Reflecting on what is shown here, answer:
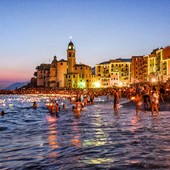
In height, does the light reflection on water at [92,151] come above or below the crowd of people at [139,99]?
below

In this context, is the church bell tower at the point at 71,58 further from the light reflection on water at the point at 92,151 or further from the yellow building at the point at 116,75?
the light reflection on water at the point at 92,151

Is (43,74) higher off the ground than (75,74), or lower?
higher

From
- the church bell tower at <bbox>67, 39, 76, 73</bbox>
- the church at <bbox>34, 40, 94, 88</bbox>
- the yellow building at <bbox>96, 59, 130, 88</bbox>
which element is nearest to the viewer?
the church at <bbox>34, 40, 94, 88</bbox>

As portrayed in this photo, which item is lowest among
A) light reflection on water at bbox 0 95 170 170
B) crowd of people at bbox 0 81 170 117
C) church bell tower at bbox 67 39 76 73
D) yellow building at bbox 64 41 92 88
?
light reflection on water at bbox 0 95 170 170

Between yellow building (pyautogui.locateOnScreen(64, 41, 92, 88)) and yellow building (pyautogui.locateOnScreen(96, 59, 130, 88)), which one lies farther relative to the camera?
yellow building (pyautogui.locateOnScreen(96, 59, 130, 88))

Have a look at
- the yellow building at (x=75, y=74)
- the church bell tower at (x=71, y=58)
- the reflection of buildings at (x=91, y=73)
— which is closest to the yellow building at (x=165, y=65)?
the reflection of buildings at (x=91, y=73)

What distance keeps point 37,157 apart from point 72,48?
145 meters

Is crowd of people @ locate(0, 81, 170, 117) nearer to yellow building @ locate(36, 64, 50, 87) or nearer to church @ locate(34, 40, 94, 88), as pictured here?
church @ locate(34, 40, 94, 88)

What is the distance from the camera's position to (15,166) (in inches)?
417

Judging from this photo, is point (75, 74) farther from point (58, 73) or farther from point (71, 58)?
point (58, 73)

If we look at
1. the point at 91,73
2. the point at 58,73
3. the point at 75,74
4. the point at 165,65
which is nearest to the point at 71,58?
the point at 75,74

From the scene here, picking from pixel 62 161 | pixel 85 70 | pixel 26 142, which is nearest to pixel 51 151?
pixel 62 161

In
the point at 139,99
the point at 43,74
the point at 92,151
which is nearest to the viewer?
the point at 92,151

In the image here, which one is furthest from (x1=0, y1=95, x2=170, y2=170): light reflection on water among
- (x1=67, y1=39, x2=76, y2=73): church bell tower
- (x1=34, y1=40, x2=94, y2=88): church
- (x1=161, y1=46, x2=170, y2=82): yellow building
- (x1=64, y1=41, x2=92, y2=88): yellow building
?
(x1=67, y1=39, x2=76, y2=73): church bell tower
